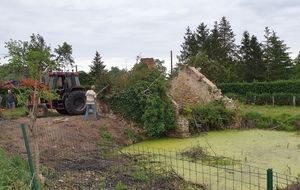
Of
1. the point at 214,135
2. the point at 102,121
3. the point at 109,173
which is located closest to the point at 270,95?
the point at 214,135

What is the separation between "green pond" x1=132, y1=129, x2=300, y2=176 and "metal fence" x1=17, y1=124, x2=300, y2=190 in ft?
2.92

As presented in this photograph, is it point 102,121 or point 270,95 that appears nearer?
point 102,121

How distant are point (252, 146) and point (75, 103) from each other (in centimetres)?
798

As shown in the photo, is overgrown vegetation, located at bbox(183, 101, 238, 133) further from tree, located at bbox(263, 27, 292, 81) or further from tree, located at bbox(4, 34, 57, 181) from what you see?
tree, located at bbox(263, 27, 292, 81)

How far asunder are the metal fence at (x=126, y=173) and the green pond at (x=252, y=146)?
890 mm

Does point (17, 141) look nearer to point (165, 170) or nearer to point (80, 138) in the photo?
point (80, 138)

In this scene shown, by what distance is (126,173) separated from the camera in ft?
23.9

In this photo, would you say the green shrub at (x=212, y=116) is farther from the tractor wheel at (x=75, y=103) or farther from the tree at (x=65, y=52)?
the tree at (x=65, y=52)

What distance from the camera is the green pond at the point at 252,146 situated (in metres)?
8.59

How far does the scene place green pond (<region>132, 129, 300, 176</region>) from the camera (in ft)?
28.2

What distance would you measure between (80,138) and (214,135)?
5.85m

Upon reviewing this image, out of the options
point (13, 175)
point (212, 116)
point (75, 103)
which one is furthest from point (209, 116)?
point (13, 175)

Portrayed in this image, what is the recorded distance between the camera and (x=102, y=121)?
12.6 m

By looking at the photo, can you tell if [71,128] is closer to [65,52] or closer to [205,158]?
[205,158]
